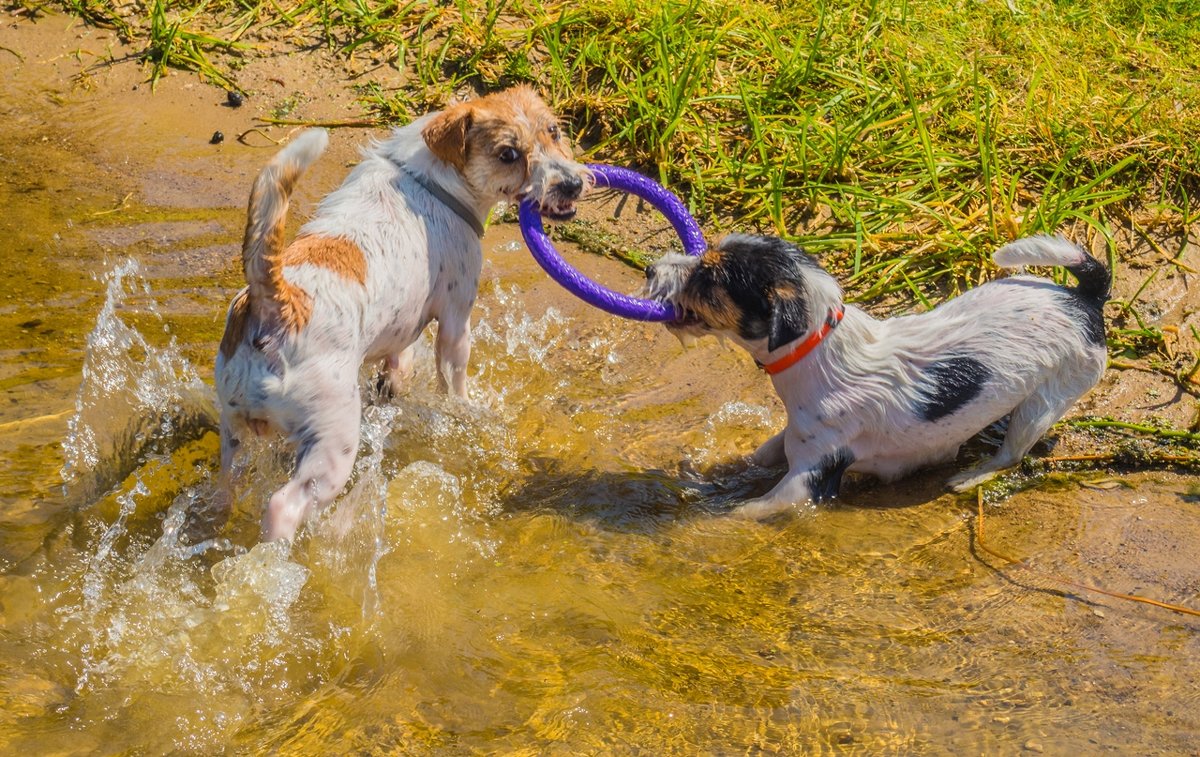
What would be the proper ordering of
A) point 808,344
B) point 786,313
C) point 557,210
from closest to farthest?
point 786,313
point 808,344
point 557,210

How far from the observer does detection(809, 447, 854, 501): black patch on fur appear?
5012 mm

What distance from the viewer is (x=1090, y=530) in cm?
486

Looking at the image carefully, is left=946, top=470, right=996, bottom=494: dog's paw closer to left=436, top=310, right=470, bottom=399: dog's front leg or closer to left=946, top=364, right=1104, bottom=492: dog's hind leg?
left=946, top=364, right=1104, bottom=492: dog's hind leg

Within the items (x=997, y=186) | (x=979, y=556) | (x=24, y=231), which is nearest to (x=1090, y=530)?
(x=979, y=556)

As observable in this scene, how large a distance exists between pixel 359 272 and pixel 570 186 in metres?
1.20

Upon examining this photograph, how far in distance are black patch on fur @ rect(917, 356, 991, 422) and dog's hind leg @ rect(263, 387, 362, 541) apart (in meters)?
2.42

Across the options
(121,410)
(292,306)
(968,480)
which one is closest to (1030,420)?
(968,480)

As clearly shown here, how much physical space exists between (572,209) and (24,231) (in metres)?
3.18

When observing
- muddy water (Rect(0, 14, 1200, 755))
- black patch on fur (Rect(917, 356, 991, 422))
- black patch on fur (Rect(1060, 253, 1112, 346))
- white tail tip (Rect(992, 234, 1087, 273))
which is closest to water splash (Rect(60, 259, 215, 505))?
muddy water (Rect(0, 14, 1200, 755))

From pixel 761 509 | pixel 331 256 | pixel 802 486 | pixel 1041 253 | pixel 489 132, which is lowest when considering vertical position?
pixel 761 509

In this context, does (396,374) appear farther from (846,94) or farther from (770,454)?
(846,94)

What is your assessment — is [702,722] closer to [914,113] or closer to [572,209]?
[572,209]

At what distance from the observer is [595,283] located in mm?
5527

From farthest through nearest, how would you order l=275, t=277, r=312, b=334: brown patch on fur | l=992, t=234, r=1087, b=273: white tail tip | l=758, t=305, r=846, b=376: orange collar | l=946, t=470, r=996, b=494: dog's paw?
l=946, t=470, r=996, b=494: dog's paw < l=992, t=234, r=1087, b=273: white tail tip < l=758, t=305, r=846, b=376: orange collar < l=275, t=277, r=312, b=334: brown patch on fur
